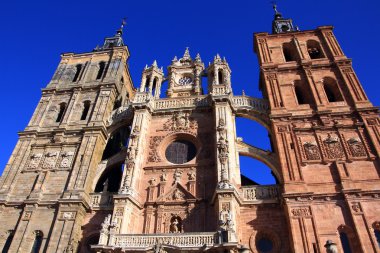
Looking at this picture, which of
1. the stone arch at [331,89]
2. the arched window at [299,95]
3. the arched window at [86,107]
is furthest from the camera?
the arched window at [86,107]

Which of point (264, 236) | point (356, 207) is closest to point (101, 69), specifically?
point (264, 236)

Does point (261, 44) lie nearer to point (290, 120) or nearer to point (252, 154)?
point (290, 120)

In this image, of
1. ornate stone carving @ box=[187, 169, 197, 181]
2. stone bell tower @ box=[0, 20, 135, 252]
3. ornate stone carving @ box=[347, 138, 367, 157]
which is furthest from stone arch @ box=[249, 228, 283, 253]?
stone bell tower @ box=[0, 20, 135, 252]

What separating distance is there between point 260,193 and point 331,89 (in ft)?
31.1

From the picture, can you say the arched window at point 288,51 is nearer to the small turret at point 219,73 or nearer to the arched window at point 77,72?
the small turret at point 219,73

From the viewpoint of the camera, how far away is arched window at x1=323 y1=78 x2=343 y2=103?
20203mm

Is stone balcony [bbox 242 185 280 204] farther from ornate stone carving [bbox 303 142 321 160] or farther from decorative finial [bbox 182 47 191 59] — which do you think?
decorative finial [bbox 182 47 191 59]

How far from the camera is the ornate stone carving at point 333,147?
1634 cm

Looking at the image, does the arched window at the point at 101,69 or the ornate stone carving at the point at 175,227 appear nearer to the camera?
the ornate stone carving at the point at 175,227

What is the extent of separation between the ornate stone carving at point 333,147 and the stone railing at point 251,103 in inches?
168

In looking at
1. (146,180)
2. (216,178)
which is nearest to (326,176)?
(216,178)

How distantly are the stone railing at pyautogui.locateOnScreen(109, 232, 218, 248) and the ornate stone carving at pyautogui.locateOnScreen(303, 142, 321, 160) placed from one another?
22.2ft

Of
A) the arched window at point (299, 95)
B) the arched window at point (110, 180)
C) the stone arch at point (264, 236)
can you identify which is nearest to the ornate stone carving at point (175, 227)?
the stone arch at point (264, 236)

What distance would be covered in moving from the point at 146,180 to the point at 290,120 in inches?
352
